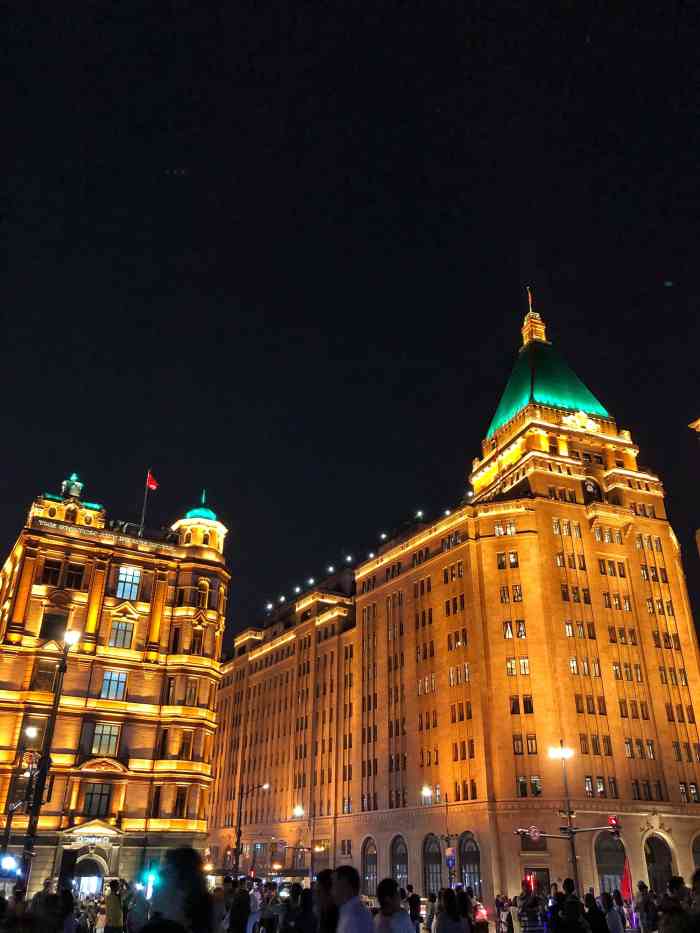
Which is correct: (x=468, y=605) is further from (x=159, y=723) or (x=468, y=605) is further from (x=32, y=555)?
(x=32, y=555)

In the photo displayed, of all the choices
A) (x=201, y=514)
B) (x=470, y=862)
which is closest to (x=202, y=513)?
(x=201, y=514)

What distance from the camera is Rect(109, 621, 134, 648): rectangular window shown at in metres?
60.0

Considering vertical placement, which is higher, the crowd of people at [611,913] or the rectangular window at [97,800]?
the rectangular window at [97,800]

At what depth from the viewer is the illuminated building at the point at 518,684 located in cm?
6744

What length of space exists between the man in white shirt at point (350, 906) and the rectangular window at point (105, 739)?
53.1 m

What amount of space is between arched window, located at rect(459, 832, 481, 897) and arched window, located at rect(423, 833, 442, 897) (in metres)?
3.46

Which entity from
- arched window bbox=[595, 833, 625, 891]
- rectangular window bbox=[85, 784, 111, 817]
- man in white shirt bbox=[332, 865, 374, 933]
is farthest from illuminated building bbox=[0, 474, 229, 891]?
man in white shirt bbox=[332, 865, 374, 933]

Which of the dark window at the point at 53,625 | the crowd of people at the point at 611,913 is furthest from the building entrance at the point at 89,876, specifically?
the crowd of people at the point at 611,913

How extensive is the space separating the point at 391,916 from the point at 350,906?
128 centimetres

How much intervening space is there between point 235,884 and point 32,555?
43717 millimetres

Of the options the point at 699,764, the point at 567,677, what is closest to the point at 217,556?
the point at 567,677

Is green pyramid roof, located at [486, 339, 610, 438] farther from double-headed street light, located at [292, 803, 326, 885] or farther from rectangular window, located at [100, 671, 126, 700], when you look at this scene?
rectangular window, located at [100, 671, 126, 700]

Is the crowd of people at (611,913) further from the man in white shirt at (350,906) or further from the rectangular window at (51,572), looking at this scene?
the rectangular window at (51,572)

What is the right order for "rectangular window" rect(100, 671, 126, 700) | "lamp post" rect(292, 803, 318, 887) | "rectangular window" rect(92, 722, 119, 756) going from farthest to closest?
"lamp post" rect(292, 803, 318, 887) → "rectangular window" rect(100, 671, 126, 700) → "rectangular window" rect(92, 722, 119, 756)
